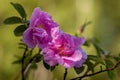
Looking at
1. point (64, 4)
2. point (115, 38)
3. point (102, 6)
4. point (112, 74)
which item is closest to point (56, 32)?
point (112, 74)

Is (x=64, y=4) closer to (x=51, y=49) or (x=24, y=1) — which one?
(x=24, y=1)

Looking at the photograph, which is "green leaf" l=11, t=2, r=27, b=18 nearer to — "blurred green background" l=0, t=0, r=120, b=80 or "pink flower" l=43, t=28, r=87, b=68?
"pink flower" l=43, t=28, r=87, b=68

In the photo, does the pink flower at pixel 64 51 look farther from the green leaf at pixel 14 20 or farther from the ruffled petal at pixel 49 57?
the green leaf at pixel 14 20

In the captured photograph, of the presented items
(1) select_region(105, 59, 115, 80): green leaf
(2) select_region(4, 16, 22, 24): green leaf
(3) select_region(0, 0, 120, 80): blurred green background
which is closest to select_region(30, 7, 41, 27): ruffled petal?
(2) select_region(4, 16, 22, 24): green leaf

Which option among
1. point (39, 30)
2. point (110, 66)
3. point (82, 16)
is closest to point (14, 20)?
point (39, 30)

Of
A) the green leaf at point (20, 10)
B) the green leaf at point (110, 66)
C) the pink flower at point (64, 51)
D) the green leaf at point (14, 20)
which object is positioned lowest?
the green leaf at point (110, 66)

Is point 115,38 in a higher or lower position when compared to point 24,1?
lower

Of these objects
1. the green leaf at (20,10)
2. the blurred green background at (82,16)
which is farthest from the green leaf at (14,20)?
the blurred green background at (82,16)
